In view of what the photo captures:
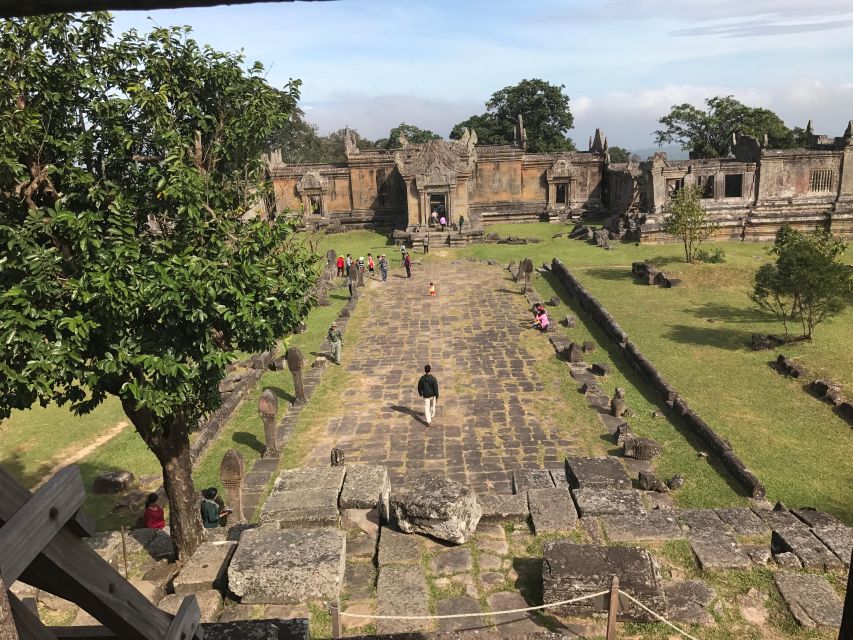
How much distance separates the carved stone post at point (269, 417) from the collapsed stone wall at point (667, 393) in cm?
869

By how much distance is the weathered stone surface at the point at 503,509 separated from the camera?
316 inches

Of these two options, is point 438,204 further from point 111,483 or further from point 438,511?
point 438,511

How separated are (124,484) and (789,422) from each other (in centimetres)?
1377

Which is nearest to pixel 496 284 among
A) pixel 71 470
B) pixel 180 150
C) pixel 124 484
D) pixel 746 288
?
pixel 746 288

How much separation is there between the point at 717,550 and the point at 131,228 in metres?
7.93

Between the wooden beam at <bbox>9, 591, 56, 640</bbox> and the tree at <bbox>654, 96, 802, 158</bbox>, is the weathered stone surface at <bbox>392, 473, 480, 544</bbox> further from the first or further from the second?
the tree at <bbox>654, 96, 802, 158</bbox>

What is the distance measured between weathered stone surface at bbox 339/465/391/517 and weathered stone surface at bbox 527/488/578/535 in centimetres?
206

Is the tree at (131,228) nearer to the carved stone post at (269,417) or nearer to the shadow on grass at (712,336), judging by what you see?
the carved stone post at (269,417)

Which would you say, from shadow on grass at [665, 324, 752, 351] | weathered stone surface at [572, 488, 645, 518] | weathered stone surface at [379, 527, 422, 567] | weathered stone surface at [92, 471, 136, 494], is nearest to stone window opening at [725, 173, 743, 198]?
shadow on grass at [665, 324, 752, 351]

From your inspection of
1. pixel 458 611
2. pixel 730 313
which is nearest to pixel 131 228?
pixel 458 611

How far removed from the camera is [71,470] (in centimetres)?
288

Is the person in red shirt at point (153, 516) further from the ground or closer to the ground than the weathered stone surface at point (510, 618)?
closer to the ground

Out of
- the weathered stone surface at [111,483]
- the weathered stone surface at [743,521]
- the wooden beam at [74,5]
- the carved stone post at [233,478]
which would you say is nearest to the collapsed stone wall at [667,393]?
the weathered stone surface at [743,521]

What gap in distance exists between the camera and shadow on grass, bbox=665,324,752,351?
17.5m
